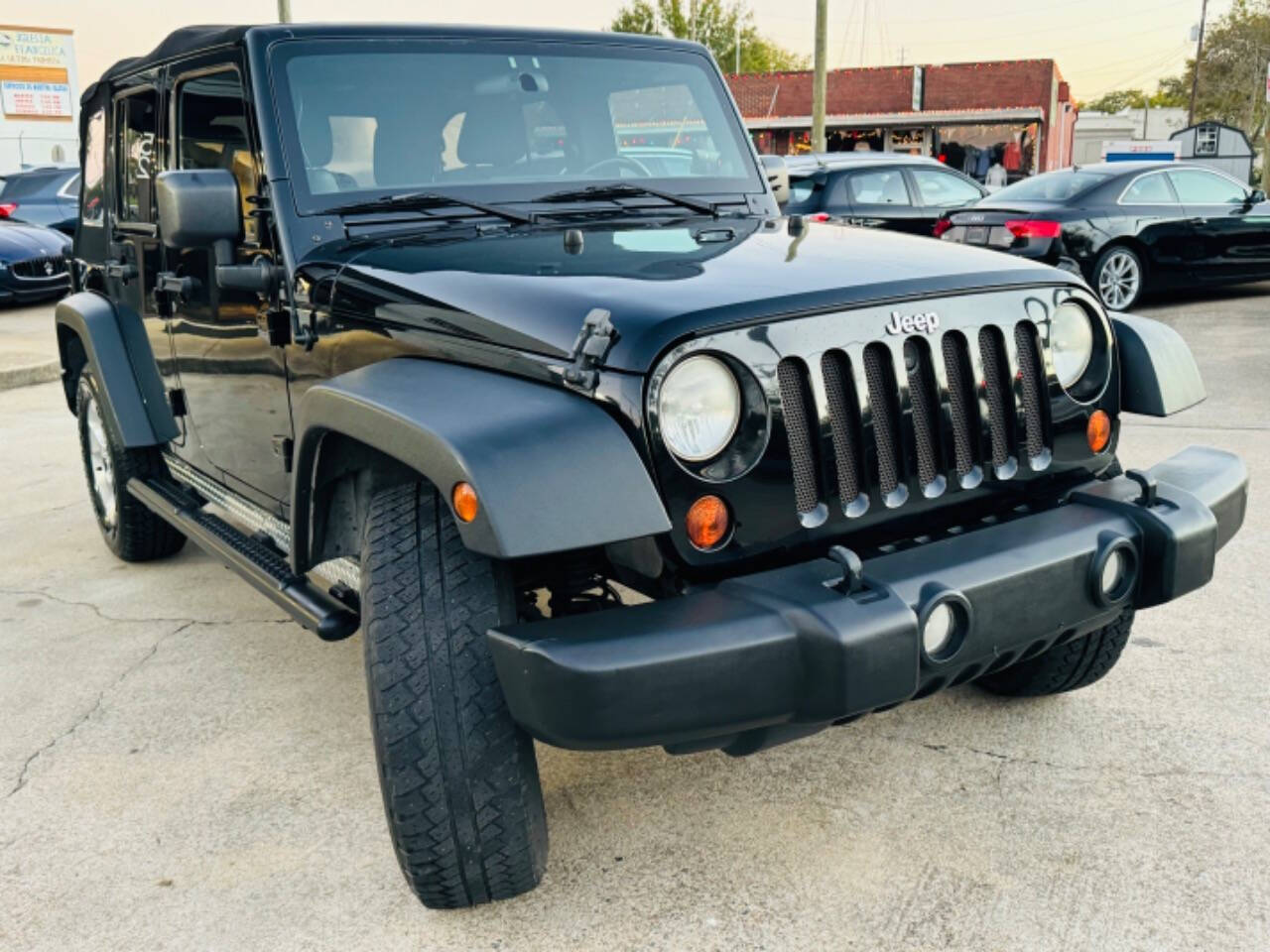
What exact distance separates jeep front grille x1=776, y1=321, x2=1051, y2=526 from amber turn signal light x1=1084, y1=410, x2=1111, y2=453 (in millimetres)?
176

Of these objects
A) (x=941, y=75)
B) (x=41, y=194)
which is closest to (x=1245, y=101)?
(x=941, y=75)

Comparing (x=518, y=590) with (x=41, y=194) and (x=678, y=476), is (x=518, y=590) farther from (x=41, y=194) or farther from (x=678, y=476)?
(x=41, y=194)

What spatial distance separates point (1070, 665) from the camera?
332 centimetres

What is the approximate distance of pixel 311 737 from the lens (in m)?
3.40

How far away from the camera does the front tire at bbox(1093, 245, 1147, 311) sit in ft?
35.3

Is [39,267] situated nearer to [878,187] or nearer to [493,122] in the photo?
[878,187]

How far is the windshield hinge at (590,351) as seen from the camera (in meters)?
2.27

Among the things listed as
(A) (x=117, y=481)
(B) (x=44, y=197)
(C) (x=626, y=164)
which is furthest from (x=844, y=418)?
(B) (x=44, y=197)

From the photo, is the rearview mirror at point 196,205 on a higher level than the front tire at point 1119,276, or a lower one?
higher

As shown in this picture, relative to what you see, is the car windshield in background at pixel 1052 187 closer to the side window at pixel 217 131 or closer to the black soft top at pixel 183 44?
the black soft top at pixel 183 44

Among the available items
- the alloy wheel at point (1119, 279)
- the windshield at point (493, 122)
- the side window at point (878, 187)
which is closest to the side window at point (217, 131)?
the windshield at point (493, 122)

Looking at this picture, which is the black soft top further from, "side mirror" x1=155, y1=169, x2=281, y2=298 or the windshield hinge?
the windshield hinge

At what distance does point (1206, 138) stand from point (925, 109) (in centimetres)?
1285

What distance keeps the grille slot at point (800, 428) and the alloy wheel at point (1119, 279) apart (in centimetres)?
925
